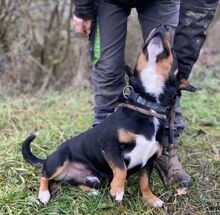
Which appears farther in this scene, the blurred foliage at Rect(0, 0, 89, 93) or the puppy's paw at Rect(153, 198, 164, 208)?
the blurred foliage at Rect(0, 0, 89, 93)

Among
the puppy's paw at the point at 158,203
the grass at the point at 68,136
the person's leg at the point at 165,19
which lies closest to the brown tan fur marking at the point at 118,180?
the grass at the point at 68,136

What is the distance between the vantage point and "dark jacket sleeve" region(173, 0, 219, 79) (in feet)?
12.7

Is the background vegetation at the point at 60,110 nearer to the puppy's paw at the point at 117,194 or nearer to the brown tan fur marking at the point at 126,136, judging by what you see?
the puppy's paw at the point at 117,194

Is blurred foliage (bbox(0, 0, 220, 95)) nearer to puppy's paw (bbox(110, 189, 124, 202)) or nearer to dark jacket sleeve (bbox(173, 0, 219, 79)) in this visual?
dark jacket sleeve (bbox(173, 0, 219, 79))

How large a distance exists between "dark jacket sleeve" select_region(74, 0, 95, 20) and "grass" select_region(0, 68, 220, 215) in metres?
1.22

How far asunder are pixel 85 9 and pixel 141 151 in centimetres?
114

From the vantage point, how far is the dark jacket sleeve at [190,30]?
3.87m

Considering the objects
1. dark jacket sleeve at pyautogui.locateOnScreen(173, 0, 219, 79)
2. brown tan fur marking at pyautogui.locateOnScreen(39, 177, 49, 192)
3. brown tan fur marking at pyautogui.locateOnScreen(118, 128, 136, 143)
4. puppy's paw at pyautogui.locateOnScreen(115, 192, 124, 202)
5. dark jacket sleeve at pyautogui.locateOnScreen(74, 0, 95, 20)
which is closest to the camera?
brown tan fur marking at pyautogui.locateOnScreen(118, 128, 136, 143)

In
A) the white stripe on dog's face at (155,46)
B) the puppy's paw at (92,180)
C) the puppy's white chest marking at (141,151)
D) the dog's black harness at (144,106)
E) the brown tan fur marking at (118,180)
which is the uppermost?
the white stripe on dog's face at (155,46)

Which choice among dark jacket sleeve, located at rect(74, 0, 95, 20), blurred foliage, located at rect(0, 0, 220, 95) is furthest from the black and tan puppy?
blurred foliage, located at rect(0, 0, 220, 95)

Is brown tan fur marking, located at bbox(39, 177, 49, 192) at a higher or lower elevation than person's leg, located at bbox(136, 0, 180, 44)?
lower

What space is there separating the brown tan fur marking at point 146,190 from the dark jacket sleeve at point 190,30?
0.89 m

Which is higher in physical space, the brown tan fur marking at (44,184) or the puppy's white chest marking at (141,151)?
the puppy's white chest marking at (141,151)

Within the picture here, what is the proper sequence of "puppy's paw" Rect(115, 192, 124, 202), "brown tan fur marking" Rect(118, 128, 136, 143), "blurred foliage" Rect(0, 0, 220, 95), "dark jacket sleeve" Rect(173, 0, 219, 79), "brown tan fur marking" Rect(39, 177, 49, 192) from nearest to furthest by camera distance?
"brown tan fur marking" Rect(118, 128, 136, 143), "puppy's paw" Rect(115, 192, 124, 202), "brown tan fur marking" Rect(39, 177, 49, 192), "dark jacket sleeve" Rect(173, 0, 219, 79), "blurred foliage" Rect(0, 0, 220, 95)
